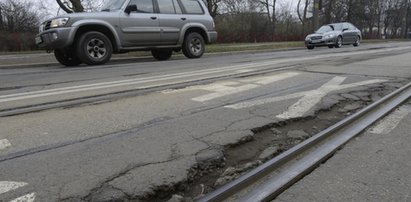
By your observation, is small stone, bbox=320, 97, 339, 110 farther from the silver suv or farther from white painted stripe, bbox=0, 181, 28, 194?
the silver suv

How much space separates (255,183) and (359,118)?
2510mm

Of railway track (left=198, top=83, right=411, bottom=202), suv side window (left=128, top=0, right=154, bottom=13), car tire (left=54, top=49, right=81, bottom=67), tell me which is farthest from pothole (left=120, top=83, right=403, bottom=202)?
car tire (left=54, top=49, right=81, bottom=67)

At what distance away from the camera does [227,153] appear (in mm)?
3785

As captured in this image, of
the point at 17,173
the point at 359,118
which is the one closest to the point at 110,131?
the point at 17,173

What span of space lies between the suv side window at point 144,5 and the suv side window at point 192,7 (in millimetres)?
1368

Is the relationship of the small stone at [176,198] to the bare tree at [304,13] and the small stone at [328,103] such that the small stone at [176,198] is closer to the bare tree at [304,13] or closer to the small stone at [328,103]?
the small stone at [328,103]

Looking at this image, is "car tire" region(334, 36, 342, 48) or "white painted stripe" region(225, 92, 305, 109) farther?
"car tire" region(334, 36, 342, 48)

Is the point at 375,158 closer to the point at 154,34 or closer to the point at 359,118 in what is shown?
the point at 359,118

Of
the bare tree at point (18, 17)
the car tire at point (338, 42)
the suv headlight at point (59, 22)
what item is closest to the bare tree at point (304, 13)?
the car tire at point (338, 42)

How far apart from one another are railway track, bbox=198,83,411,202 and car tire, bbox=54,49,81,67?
8.47 m

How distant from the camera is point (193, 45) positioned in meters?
13.5

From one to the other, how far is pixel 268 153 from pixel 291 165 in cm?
37

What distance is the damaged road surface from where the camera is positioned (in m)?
3.05

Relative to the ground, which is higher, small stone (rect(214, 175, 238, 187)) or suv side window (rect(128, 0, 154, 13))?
suv side window (rect(128, 0, 154, 13))
